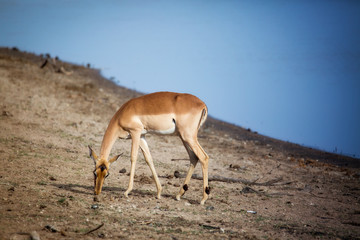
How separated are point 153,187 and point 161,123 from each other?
6.21 feet

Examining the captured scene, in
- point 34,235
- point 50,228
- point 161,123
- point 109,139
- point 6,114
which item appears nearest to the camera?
point 34,235

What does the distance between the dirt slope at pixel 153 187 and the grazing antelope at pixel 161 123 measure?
831 mm

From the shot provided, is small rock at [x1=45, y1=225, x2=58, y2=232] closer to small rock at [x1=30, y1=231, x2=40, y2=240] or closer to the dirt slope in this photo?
the dirt slope

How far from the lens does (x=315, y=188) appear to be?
35.6ft

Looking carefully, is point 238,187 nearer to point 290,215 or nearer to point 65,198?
point 290,215

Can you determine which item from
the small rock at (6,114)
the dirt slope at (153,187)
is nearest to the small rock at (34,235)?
A: the dirt slope at (153,187)

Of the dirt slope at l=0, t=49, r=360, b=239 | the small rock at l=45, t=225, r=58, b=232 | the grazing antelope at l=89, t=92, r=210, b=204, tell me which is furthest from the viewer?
the grazing antelope at l=89, t=92, r=210, b=204

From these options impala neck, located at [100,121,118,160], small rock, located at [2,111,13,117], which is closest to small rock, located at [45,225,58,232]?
impala neck, located at [100,121,118,160]

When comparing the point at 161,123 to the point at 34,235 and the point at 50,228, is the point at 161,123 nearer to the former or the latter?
the point at 50,228

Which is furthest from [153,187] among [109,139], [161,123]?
[161,123]

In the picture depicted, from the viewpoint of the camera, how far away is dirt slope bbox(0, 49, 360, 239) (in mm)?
6355

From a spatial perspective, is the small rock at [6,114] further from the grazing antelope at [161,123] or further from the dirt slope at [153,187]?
the grazing antelope at [161,123]

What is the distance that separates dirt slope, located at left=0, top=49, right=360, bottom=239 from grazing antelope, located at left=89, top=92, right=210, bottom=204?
2.73ft

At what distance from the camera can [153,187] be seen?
945 centimetres
